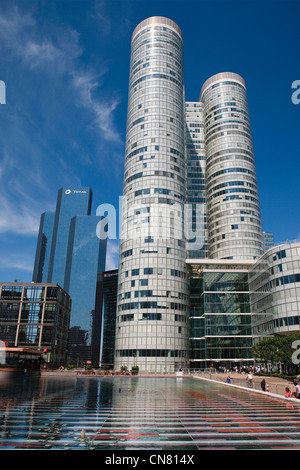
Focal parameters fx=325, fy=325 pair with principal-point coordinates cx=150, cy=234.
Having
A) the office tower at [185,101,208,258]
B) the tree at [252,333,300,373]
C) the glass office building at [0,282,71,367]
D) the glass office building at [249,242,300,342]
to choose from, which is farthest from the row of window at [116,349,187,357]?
the office tower at [185,101,208,258]

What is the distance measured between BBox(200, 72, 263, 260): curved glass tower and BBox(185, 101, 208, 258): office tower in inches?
210

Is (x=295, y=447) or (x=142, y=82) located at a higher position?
(x=142, y=82)

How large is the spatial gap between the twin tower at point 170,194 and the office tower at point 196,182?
456 millimetres

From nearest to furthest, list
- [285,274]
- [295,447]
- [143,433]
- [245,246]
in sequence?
[295,447], [143,433], [285,274], [245,246]

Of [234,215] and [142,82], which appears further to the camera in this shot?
[234,215]

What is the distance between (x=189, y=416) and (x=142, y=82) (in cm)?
11039

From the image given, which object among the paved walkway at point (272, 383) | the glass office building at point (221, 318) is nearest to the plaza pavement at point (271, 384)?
the paved walkway at point (272, 383)

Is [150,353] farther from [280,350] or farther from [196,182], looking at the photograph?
[196,182]

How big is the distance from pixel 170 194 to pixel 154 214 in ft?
28.0

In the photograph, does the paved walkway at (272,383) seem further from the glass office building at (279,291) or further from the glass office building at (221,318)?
the glass office building at (221,318)

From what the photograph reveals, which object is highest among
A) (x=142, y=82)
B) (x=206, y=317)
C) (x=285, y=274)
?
(x=142, y=82)

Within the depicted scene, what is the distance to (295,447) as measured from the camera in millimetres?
12086
